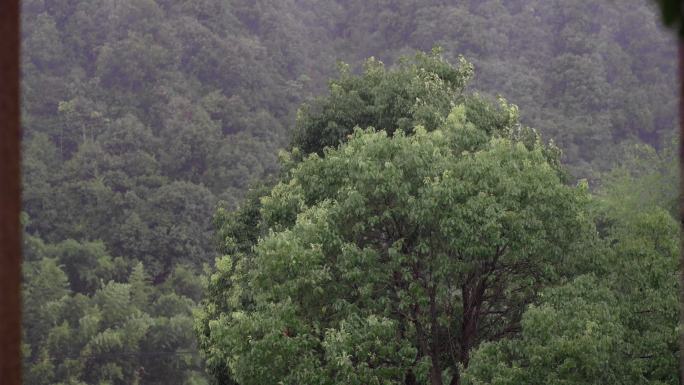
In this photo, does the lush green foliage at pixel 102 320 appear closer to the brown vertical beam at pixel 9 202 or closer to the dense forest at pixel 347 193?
the dense forest at pixel 347 193

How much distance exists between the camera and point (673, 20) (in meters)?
1.68

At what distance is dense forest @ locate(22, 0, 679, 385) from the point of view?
1275cm

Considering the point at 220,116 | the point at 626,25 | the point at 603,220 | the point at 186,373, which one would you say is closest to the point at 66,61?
the point at 220,116

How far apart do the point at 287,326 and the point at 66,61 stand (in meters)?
48.5

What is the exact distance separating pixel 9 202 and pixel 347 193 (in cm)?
1163

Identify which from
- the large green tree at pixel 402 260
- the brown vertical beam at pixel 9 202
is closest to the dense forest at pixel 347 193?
the large green tree at pixel 402 260

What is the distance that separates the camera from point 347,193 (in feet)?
44.4

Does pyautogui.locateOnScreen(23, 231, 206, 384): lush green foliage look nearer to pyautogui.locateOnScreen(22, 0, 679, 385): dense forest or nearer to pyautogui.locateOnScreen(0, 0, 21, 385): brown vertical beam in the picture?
pyautogui.locateOnScreen(22, 0, 679, 385): dense forest

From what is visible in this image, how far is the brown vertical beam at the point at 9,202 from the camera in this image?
1.89 meters

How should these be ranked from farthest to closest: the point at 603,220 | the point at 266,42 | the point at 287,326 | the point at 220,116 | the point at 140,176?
the point at 266,42
the point at 220,116
the point at 140,176
the point at 603,220
the point at 287,326

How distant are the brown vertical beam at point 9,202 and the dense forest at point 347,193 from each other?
33.5ft

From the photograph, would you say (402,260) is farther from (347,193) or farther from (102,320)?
(102,320)

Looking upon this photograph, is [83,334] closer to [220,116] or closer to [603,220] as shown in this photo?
[220,116]

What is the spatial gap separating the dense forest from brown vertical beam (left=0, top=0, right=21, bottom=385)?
10.2m
